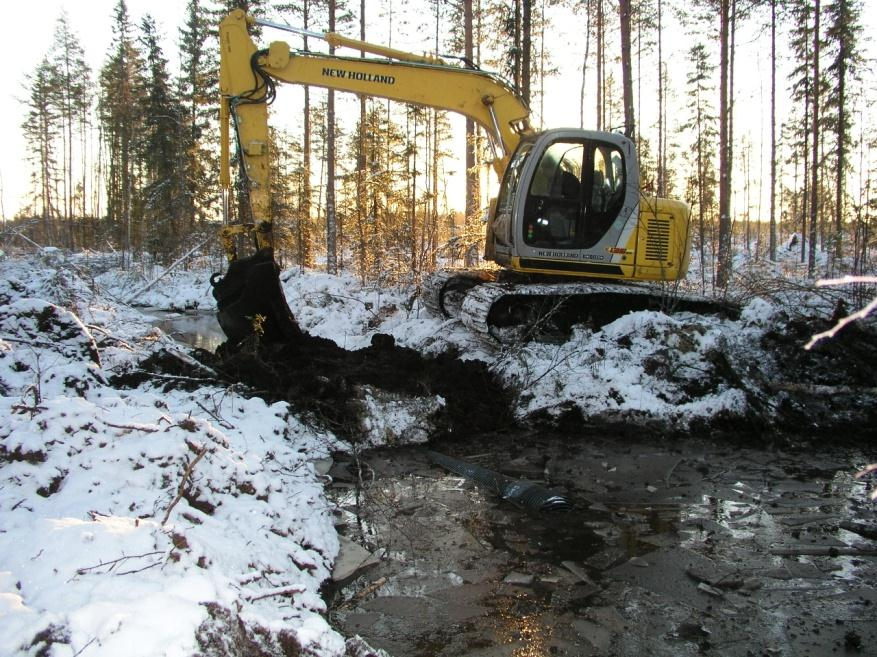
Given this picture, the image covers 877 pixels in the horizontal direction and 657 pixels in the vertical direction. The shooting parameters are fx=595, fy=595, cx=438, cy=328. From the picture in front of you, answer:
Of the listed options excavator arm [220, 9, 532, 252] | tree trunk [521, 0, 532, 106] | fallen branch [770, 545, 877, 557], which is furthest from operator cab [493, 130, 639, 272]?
tree trunk [521, 0, 532, 106]

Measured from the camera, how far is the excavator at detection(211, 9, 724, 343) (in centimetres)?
776

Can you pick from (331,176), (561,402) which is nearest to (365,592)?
(561,402)

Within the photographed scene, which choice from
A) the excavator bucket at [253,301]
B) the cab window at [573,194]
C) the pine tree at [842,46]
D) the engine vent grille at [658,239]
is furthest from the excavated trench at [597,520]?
the pine tree at [842,46]

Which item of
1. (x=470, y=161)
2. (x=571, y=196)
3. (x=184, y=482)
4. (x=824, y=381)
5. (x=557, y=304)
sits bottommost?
(x=184, y=482)

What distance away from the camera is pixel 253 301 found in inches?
295

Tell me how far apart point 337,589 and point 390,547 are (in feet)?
1.81

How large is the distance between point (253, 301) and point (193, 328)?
7341mm

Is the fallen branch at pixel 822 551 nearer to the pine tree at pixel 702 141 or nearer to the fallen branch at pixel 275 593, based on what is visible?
the fallen branch at pixel 275 593

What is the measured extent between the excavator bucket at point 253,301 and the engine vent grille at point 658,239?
5320 mm

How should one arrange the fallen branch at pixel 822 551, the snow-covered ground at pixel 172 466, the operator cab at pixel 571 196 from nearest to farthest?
the snow-covered ground at pixel 172 466 → the fallen branch at pixel 822 551 → the operator cab at pixel 571 196

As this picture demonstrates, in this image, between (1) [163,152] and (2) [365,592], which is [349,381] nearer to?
(2) [365,592]

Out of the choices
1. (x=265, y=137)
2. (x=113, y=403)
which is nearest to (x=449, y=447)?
(x=113, y=403)

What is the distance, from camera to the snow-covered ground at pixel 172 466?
2480 millimetres

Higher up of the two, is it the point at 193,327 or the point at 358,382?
the point at 193,327
